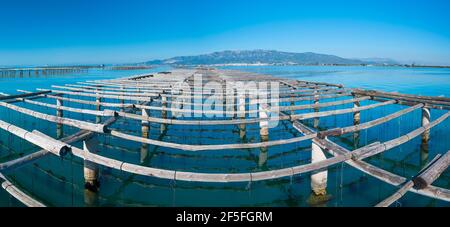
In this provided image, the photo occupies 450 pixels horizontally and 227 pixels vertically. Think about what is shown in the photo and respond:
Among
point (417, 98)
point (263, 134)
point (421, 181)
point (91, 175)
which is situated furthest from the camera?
point (263, 134)

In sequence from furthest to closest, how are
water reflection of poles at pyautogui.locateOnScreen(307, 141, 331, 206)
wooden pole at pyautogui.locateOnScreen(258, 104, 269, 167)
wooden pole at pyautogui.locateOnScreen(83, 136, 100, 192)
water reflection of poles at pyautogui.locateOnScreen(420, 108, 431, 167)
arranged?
water reflection of poles at pyautogui.locateOnScreen(420, 108, 431, 167) < wooden pole at pyautogui.locateOnScreen(258, 104, 269, 167) < wooden pole at pyautogui.locateOnScreen(83, 136, 100, 192) < water reflection of poles at pyautogui.locateOnScreen(307, 141, 331, 206)

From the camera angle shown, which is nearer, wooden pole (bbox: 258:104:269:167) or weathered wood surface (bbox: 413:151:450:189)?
weathered wood surface (bbox: 413:151:450:189)

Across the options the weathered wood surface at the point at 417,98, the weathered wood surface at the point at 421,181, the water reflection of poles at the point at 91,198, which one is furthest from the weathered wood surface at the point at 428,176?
the weathered wood surface at the point at 417,98

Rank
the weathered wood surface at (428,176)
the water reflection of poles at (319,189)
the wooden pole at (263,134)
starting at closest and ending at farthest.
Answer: the weathered wood surface at (428,176) < the water reflection of poles at (319,189) < the wooden pole at (263,134)

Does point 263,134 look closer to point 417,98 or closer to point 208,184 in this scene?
point 208,184

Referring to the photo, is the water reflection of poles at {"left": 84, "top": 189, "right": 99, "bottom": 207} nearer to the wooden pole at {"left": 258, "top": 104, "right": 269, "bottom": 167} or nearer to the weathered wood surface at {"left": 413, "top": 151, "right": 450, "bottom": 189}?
the wooden pole at {"left": 258, "top": 104, "right": 269, "bottom": 167}

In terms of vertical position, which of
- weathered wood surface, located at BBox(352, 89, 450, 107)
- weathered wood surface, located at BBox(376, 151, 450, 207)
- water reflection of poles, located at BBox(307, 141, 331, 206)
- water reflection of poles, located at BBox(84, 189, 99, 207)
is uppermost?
weathered wood surface, located at BBox(352, 89, 450, 107)

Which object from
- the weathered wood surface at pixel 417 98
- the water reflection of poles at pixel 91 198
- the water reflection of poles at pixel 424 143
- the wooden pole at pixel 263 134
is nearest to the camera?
the water reflection of poles at pixel 91 198

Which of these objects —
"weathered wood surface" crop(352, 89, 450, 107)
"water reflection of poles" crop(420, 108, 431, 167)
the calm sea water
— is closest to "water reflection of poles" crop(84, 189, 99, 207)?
the calm sea water

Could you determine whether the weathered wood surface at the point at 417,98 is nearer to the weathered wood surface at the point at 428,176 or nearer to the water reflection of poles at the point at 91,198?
the weathered wood surface at the point at 428,176

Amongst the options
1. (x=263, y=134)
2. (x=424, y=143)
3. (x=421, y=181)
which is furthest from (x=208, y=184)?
(x=424, y=143)

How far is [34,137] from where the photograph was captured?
16.1 feet

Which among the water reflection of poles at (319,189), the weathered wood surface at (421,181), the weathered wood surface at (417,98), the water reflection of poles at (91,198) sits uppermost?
the weathered wood surface at (417,98)

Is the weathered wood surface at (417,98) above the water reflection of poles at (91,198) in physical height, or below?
above
